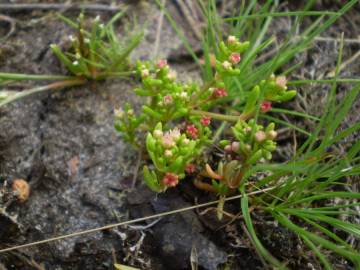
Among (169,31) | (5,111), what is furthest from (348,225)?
(5,111)

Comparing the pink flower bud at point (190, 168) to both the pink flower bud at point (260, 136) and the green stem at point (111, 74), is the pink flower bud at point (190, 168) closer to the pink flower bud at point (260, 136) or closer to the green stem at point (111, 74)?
the pink flower bud at point (260, 136)

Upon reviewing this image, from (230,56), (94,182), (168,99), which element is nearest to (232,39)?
(230,56)

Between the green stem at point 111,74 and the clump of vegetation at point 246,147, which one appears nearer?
the clump of vegetation at point 246,147

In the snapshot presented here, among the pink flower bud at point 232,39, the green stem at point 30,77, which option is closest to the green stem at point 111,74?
the green stem at point 30,77

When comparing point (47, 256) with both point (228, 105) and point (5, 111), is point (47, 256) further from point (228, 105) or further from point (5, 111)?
point (228, 105)

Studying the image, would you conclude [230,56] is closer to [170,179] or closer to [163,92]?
[163,92]

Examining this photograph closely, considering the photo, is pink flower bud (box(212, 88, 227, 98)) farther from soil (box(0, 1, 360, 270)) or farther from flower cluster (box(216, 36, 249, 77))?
soil (box(0, 1, 360, 270))
